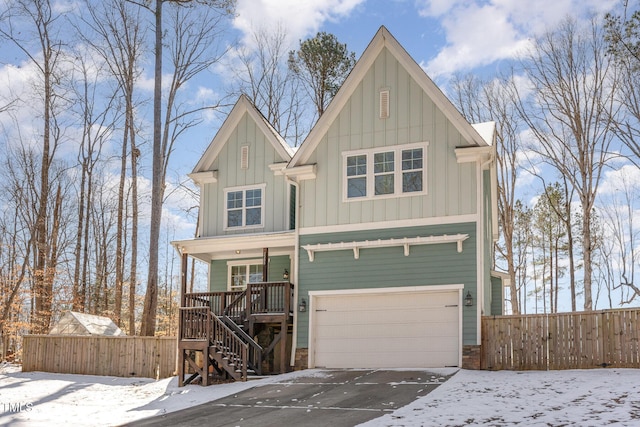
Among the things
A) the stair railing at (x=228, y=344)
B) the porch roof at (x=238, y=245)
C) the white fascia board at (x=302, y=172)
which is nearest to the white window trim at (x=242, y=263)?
the porch roof at (x=238, y=245)

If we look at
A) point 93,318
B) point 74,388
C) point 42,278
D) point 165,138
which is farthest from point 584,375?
point 42,278

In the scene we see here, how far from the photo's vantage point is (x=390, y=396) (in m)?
13.5

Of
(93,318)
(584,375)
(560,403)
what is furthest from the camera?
(93,318)

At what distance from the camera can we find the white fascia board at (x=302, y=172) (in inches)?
765

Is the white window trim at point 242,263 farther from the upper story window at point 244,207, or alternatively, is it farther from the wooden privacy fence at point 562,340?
the wooden privacy fence at point 562,340

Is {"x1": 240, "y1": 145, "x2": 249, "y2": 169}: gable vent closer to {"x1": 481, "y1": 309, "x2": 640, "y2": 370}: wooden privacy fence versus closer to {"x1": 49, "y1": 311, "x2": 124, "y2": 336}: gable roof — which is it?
{"x1": 49, "y1": 311, "x2": 124, "y2": 336}: gable roof

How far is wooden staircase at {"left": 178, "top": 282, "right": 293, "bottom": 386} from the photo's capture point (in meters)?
17.6

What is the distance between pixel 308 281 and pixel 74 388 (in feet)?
22.6

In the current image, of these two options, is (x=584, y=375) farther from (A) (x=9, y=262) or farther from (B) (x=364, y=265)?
(A) (x=9, y=262)

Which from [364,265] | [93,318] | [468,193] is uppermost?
[468,193]

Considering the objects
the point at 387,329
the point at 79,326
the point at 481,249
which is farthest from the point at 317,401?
the point at 79,326

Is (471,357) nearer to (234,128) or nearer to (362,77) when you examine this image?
(362,77)

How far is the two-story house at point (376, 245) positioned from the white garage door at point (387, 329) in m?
0.03

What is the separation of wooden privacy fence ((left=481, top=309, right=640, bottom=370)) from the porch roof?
248 inches
